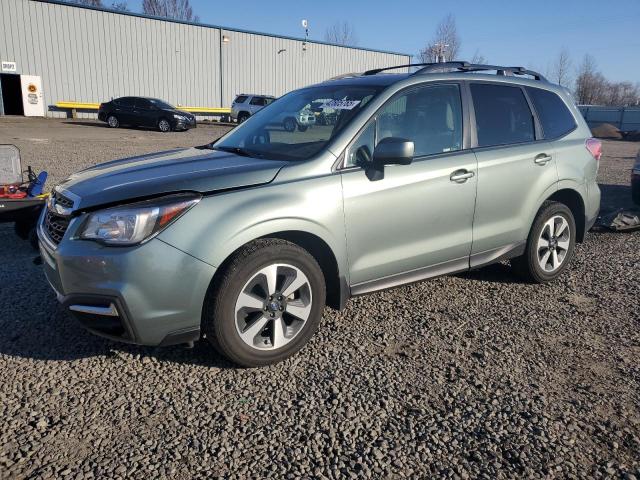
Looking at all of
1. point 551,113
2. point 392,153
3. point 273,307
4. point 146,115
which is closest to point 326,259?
point 273,307

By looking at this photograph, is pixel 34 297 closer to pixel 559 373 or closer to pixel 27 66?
pixel 559 373

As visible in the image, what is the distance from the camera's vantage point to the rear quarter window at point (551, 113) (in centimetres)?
490

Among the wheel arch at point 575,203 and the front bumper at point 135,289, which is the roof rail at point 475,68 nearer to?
the wheel arch at point 575,203

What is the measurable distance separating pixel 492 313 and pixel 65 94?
3625 centimetres

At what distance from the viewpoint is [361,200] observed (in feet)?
11.7

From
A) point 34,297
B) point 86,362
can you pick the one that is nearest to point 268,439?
point 86,362

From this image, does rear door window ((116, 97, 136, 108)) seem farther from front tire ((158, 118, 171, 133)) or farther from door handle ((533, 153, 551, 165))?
door handle ((533, 153, 551, 165))

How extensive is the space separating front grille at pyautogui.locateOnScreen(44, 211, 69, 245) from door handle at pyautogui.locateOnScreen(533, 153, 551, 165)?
3674 mm

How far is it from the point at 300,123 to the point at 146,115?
83.5ft

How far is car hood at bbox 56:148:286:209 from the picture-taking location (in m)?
3.11

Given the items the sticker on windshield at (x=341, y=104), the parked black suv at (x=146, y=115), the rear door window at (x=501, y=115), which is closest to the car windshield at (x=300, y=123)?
the sticker on windshield at (x=341, y=104)

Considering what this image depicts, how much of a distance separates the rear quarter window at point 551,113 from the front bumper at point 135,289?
11.3 feet

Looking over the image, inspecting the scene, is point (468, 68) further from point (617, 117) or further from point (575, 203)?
point (617, 117)

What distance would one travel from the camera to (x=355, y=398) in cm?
304
